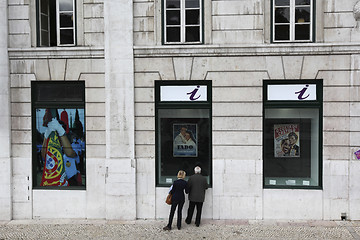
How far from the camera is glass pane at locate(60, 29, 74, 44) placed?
11008mm

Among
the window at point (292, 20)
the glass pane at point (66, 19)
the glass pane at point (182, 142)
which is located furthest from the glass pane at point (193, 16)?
the glass pane at point (66, 19)

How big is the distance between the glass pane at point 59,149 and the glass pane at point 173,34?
3.91 meters

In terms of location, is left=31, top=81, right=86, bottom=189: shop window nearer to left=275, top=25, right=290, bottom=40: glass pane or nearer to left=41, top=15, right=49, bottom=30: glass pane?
left=41, top=15, right=49, bottom=30: glass pane

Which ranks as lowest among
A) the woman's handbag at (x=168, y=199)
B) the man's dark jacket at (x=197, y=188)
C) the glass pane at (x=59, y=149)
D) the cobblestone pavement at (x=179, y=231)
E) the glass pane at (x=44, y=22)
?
the cobblestone pavement at (x=179, y=231)

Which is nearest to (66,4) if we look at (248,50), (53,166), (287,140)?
(53,166)

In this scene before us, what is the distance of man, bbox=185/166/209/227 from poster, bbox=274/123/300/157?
254 centimetres

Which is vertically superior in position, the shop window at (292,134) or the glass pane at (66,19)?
the glass pane at (66,19)

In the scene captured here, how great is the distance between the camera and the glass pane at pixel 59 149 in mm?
11078

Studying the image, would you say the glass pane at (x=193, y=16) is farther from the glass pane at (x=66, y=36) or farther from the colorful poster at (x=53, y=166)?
the colorful poster at (x=53, y=166)

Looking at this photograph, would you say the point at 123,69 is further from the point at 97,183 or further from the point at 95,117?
the point at 97,183

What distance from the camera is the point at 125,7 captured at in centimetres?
1054

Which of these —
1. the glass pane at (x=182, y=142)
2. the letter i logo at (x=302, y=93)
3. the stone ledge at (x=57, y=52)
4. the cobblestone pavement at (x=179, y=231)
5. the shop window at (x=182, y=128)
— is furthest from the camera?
the glass pane at (x=182, y=142)

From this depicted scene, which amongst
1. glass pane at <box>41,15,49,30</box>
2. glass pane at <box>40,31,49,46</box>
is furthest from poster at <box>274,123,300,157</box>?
glass pane at <box>41,15,49,30</box>

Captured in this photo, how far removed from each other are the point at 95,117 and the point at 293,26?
21.8 ft
